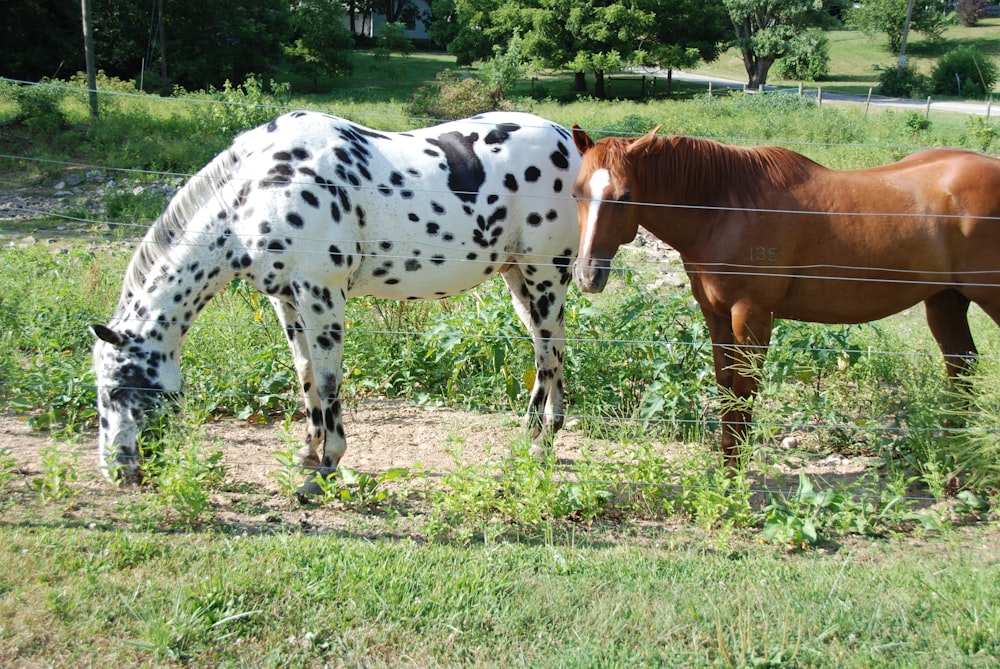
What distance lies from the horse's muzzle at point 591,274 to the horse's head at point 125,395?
2.49 metres

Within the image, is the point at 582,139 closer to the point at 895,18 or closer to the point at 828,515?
the point at 828,515

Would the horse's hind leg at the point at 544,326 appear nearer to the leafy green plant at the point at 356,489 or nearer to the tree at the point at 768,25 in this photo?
the leafy green plant at the point at 356,489

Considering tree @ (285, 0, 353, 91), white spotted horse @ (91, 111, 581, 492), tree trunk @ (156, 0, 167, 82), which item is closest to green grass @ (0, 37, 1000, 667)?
white spotted horse @ (91, 111, 581, 492)

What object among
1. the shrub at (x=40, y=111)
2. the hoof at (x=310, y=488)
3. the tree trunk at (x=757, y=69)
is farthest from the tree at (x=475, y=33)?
the hoof at (x=310, y=488)

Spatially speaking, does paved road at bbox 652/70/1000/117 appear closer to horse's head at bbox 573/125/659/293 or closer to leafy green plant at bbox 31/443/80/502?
horse's head at bbox 573/125/659/293

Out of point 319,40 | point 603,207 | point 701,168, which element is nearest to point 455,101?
point 319,40

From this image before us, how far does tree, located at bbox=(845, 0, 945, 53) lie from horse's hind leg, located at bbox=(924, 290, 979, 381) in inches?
2090

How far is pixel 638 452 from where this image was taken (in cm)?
475

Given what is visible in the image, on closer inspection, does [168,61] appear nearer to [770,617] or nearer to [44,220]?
[44,220]

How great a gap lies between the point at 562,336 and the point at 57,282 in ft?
16.3

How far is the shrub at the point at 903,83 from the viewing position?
39.5 metres

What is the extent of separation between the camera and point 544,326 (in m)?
5.61

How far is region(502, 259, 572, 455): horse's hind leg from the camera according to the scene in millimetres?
5508

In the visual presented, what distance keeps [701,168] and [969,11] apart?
66600 mm
